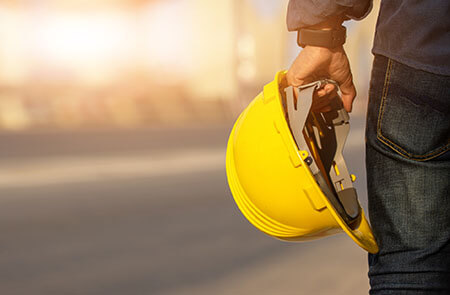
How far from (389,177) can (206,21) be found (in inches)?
789

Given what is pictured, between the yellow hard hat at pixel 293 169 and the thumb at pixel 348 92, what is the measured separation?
53 mm

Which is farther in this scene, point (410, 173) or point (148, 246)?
point (148, 246)

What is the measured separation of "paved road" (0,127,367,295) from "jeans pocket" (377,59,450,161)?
5.96 feet

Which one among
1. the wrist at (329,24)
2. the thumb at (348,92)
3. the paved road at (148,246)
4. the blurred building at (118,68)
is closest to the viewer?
the wrist at (329,24)

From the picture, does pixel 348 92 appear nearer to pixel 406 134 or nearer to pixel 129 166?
pixel 406 134

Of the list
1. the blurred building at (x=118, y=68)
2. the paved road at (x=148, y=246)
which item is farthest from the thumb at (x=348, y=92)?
the blurred building at (x=118, y=68)

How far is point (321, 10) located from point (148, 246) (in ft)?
8.82

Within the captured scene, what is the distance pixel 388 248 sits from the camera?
1.27m

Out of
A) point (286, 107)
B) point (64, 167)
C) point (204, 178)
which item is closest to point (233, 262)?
point (286, 107)

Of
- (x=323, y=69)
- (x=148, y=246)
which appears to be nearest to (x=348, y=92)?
(x=323, y=69)

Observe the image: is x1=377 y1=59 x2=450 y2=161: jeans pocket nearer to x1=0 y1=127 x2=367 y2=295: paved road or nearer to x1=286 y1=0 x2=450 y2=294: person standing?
x1=286 y1=0 x2=450 y2=294: person standing

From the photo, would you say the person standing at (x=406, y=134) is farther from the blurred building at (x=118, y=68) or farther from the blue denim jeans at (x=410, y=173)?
the blurred building at (x=118, y=68)

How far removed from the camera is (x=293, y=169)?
4.59 feet

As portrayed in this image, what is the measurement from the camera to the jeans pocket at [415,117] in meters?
1.18
